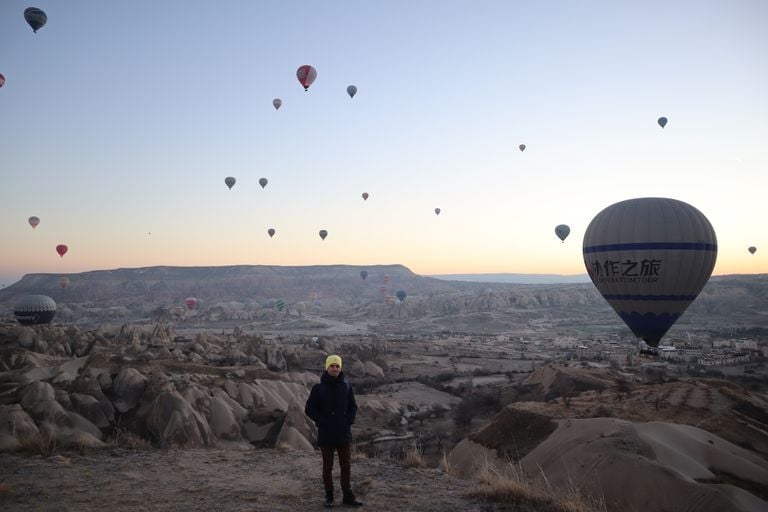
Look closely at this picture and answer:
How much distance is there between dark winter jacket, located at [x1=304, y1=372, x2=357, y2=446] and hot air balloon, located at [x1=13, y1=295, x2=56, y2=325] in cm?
8031

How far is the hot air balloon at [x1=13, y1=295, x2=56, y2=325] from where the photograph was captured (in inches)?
2751

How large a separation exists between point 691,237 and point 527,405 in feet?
33.0

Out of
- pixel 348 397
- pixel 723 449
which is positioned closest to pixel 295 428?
pixel 723 449

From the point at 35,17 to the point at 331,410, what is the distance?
44.1 m

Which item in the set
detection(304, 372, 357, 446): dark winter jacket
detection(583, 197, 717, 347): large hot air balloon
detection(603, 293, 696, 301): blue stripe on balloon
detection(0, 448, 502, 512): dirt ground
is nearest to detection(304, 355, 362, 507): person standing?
detection(304, 372, 357, 446): dark winter jacket

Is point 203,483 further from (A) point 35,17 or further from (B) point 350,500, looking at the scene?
(A) point 35,17

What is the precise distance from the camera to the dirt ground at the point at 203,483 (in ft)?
20.6

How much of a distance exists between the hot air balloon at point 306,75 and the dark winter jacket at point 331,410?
3714cm

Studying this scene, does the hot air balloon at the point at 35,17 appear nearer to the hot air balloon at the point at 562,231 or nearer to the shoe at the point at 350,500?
the shoe at the point at 350,500

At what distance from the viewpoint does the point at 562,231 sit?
54344 mm

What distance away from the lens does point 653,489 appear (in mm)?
10664

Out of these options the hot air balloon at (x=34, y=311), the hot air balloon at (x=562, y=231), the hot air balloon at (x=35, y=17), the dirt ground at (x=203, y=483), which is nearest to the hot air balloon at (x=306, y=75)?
the hot air balloon at (x=35, y=17)

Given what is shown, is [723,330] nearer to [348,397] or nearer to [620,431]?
[620,431]

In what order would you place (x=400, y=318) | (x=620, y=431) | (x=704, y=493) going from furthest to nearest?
(x=400, y=318) < (x=620, y=431) < (x=704, y=493)
